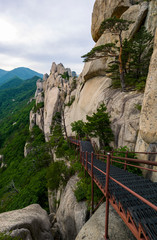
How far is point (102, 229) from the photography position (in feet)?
12.3

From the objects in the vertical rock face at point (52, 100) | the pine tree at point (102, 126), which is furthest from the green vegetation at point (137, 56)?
the vertical rock face at point (52, 100)

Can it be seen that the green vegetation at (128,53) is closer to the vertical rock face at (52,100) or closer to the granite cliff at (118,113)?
the granite cliff at (118,113)

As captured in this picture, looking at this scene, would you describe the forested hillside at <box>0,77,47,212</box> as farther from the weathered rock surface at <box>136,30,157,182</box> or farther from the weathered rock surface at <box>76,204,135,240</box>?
the weathered rock surface at <box>136,30,157,182</box>

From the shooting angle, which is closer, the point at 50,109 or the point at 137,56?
the point at 137,56

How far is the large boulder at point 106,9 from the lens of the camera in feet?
53.3

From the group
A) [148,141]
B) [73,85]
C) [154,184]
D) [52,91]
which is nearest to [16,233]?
[154,184]

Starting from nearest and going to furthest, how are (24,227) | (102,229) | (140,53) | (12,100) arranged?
(102,229), (24,227), (140,53), (12,100)

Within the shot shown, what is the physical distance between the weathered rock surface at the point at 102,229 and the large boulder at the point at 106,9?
2409 centimetres

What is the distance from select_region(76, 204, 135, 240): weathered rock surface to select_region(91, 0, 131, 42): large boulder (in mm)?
24085

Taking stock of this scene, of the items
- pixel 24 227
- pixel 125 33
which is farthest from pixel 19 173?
pixel 125 33

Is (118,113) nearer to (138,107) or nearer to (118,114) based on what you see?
(118,114)

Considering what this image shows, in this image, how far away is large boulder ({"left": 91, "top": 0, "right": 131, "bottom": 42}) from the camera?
1625cm

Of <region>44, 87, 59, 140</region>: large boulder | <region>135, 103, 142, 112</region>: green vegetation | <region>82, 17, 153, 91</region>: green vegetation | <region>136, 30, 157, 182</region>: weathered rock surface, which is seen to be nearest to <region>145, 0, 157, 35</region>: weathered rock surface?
<region>82, 17, 153, 91</region>: green vegetation

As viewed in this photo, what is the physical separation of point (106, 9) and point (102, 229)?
25.7 m
